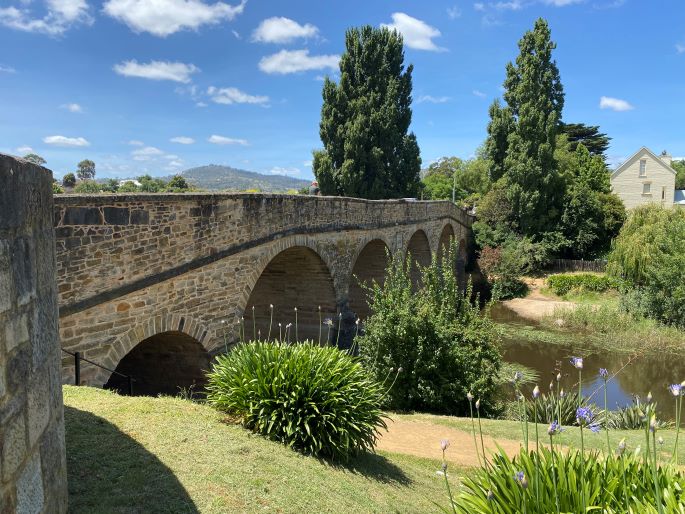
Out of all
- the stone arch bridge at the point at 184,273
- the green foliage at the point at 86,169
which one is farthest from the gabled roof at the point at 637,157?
the green foliage at the point at 86,169

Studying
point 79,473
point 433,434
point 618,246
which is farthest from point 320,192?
point 79,473

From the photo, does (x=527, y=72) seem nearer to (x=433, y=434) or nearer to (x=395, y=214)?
(x=395, y=214)

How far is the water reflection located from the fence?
32.6 feet

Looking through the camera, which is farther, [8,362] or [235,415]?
[235,415]

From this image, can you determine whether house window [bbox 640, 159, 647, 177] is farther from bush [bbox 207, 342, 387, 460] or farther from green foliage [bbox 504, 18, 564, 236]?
bush [bbox 207, 342, 387, 460]

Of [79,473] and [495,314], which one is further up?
[79,473]

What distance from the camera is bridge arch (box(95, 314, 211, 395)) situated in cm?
949

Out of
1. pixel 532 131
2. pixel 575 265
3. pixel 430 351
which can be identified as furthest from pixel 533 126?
pixel 430 351

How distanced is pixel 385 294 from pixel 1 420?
9805mm

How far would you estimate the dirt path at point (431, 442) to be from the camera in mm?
8477

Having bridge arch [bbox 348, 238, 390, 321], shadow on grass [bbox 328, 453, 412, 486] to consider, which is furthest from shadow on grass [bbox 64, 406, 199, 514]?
bridge arch [bbox 348, 238, 390, 321]

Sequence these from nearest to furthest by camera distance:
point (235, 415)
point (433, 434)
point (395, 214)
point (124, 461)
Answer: point (124, 461) → point (235, 415) → point (433, 434) → point (395, 214)

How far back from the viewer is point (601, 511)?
175 inches

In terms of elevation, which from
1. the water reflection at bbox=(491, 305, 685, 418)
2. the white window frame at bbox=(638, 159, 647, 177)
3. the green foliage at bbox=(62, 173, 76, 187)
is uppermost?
the white window frame at bbox=(638, 159, 647, 177)
